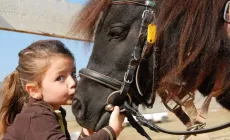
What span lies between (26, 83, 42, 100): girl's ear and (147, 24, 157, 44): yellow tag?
509 millimetres

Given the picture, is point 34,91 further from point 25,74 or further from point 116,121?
point 116,121

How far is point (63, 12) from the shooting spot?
6.82 ft

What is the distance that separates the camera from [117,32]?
1.23 metres

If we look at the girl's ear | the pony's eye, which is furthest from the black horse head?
the girl's ear

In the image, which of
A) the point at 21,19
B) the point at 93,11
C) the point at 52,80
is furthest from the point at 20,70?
the point at 21,19

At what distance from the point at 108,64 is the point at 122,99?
0.15 metres

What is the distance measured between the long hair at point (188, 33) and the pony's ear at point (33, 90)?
53 centimetres

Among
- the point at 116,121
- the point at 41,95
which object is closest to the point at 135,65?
the point at 116,121

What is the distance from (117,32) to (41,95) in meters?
0.42

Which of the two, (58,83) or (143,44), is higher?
(143,44)

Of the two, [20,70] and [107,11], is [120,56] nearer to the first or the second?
[107,11]

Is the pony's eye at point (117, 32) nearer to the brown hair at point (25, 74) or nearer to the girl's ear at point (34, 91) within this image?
the brown hair at point (25, 74)

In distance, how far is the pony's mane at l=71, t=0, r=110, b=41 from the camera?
52.1 inches

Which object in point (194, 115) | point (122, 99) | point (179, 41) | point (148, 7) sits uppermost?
point (148, 7)
